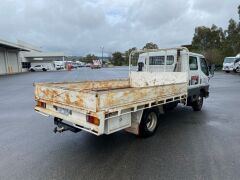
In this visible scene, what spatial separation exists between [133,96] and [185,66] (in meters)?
3.32

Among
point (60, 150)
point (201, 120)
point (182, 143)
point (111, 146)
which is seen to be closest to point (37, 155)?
point (60, 150)

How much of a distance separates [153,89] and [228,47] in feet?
176

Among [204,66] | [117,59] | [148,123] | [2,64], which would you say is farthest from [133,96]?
[117,59]

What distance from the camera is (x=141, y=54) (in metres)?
8.62

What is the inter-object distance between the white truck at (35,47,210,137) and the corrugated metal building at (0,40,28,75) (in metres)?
34.4

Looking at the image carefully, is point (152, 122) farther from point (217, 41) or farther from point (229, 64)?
point (217, 41)

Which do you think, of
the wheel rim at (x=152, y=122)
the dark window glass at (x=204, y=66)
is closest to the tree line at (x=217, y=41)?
the dark window glass at (x=204, y=66)

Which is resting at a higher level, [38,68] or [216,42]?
[216,42]

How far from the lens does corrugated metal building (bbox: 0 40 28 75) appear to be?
132ft

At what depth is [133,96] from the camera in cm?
465

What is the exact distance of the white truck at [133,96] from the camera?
13.7ft

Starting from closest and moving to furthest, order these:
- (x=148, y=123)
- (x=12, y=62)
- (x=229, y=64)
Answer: (x=148, y=123)
(x=229, y=64)
(x=12, y=62)

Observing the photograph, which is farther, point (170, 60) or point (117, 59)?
point (117, 59)

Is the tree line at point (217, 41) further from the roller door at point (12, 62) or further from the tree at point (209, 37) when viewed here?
the roller door at point (12, 62)
